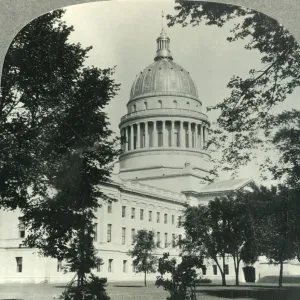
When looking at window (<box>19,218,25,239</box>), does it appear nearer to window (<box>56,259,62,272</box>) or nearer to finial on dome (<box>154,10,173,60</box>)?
window (<box>56,259,62,272</box>)

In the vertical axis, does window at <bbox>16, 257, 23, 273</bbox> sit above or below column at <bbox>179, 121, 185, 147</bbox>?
Result: below

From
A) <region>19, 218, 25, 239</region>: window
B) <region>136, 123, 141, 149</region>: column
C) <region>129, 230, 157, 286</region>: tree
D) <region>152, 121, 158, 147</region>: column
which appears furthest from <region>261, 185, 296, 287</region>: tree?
<region>19, 218, 25, 239</region>: window

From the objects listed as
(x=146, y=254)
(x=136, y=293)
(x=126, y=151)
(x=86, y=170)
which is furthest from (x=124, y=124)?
(x=136, y=293)

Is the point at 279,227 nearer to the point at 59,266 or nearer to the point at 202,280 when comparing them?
the point at 202,280

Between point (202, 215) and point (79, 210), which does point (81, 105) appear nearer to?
point (79, 210)

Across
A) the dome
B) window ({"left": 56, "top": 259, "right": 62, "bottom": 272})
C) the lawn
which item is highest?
the dome

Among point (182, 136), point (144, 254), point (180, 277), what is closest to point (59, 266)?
point (144, 254)
